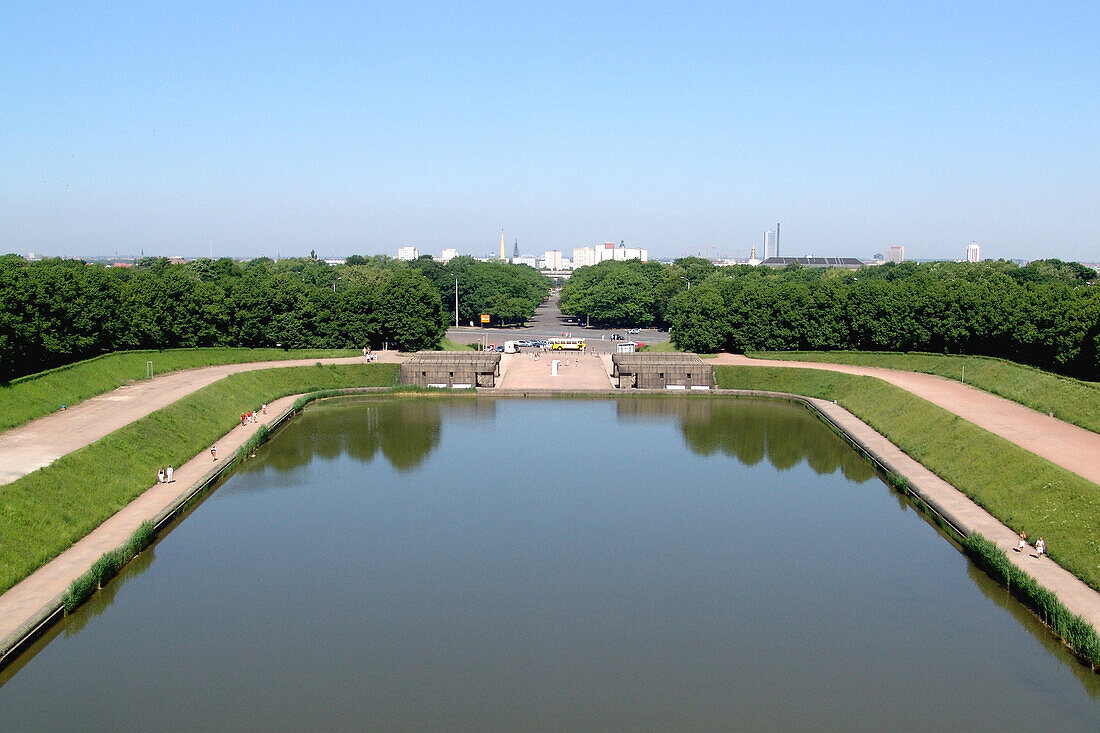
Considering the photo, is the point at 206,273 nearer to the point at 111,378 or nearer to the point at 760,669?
the point at 111,378

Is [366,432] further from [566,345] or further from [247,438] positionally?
[566,345]

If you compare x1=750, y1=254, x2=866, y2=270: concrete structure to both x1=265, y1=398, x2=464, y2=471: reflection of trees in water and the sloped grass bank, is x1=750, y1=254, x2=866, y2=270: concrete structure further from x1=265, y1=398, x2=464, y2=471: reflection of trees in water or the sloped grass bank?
the sloped grass bank

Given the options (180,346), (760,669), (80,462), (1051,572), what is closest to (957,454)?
(1051,572)

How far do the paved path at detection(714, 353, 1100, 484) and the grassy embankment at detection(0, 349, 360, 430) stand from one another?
2804cm

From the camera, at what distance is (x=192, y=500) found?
81.3 ft

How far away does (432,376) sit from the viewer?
44938mm

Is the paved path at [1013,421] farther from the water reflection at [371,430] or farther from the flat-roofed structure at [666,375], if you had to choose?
the water reflection at [371,430]

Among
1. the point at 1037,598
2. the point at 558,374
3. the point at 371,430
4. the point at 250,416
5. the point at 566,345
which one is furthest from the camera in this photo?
the point at 566,345

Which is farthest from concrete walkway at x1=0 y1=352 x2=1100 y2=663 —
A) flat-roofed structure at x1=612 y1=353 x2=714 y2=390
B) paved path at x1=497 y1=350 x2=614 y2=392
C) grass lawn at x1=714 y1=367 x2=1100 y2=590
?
flat-roofed structure at x1=612 y1=353 x2=714 y2=390

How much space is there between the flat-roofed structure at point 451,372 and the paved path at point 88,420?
7515 millimetres

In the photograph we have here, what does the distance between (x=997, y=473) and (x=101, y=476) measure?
75.8 feet

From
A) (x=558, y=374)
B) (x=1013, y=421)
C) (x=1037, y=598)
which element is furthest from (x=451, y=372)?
(x=1037, y=598)

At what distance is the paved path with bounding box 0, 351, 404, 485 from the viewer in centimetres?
2433

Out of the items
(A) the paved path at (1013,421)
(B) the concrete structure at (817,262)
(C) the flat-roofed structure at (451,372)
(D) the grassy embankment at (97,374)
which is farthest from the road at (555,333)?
(B) the concrete structure at (817,262)
